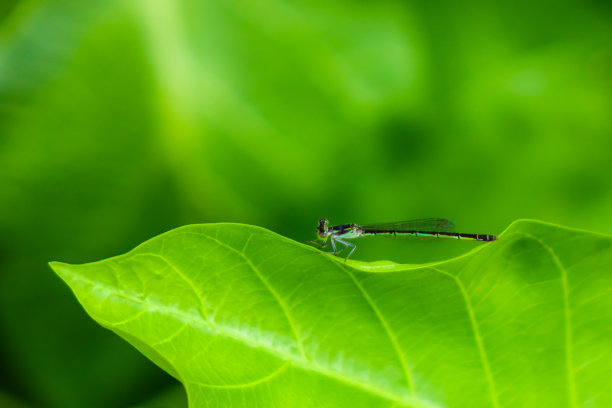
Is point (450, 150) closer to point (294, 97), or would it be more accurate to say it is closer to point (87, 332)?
point (294, 97)

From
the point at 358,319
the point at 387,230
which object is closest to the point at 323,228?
the point at 387,230

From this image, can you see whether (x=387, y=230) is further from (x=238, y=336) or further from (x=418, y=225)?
(x=238, y=336)

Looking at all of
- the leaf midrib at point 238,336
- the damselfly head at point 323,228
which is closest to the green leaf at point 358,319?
the leaf midrib at point 238,336

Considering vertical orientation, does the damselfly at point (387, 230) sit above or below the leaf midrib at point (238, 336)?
above

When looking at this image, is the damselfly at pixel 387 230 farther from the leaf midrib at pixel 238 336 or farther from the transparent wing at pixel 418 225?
the leaf midrib at pixel 238 336

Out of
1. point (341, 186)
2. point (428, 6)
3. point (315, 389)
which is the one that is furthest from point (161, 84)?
point (315, 389)

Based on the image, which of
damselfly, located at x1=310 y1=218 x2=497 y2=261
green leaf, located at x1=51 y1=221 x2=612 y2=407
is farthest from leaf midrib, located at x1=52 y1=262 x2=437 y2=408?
damselfly, located at x1=310 y1=218 x2=497 y2=261
